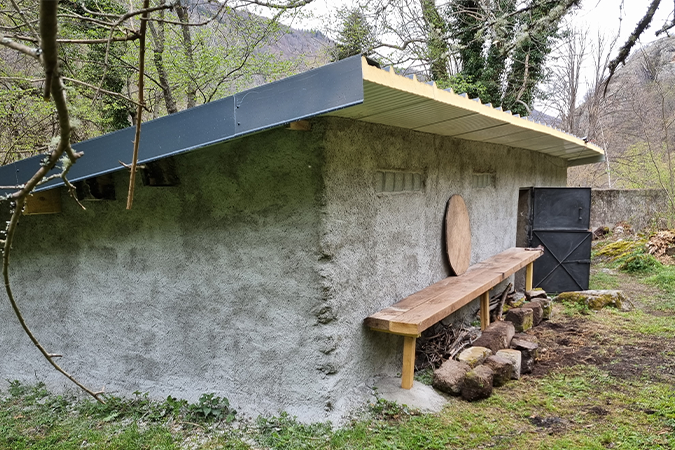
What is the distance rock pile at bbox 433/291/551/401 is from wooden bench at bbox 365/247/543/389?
417 mm

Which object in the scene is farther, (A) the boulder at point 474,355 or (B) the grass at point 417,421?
(A) the boulder at point 474,355

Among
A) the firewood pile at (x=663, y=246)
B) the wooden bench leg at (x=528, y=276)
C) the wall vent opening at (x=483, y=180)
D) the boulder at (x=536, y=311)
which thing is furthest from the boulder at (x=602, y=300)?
the firewood pile at (x=663, y=246)

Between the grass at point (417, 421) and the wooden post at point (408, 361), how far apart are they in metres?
0.24

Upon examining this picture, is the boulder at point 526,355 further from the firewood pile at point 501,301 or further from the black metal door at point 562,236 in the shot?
the black metal door at point 562,236

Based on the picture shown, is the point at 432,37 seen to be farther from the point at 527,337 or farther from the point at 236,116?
the point at 236,116

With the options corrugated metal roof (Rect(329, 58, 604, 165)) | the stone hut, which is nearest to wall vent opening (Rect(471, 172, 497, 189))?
corrugated metal roof (Rect(329, 58, 604, 165))

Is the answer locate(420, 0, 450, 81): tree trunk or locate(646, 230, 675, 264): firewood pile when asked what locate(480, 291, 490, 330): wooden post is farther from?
locate(420, 0, 450, 81): tree trunk

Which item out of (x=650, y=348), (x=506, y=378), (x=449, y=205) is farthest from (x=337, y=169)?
(x=650, y=348)

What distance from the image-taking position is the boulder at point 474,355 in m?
4.18

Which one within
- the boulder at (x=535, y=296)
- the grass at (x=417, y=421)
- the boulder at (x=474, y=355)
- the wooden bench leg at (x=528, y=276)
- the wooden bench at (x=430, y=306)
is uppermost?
the wooden bench at (x=430, y=306)

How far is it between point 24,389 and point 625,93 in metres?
20.4

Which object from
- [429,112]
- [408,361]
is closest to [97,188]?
[429,112]

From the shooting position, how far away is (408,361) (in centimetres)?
366

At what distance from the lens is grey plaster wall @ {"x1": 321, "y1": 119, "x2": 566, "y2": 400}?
338 centimetres
